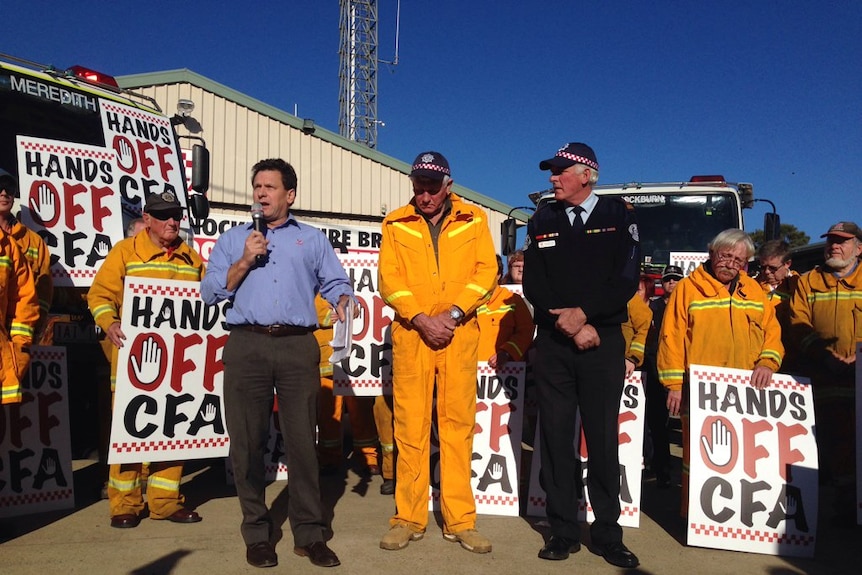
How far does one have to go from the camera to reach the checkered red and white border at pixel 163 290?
16.0 feet

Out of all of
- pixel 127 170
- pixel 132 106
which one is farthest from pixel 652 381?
pixel 132 106

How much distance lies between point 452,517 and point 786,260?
4.85 m

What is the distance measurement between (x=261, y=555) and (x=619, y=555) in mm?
2122

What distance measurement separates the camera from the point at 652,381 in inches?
265

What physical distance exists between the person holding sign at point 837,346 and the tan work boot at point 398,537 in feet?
10.6

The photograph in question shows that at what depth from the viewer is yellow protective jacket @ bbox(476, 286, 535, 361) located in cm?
588

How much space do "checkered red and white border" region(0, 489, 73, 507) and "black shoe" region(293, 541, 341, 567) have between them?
2.14 m

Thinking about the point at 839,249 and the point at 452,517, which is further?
the point at 839,249

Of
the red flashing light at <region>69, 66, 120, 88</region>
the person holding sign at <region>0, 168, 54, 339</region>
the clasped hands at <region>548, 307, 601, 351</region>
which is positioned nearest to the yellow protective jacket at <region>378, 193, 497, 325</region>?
the clasped hands at <region>548, 307, 601, 351</region>

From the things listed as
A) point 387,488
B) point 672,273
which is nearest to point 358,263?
point 387,488

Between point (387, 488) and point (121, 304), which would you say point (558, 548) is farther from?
point (121, 304)

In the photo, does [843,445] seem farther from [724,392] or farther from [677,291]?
[677,291]

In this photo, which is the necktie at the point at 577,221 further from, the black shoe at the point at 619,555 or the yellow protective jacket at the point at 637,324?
the black shoe at the point at 619,555

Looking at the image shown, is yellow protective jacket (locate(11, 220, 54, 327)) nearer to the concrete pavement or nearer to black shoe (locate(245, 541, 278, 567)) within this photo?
the concrete pavement
